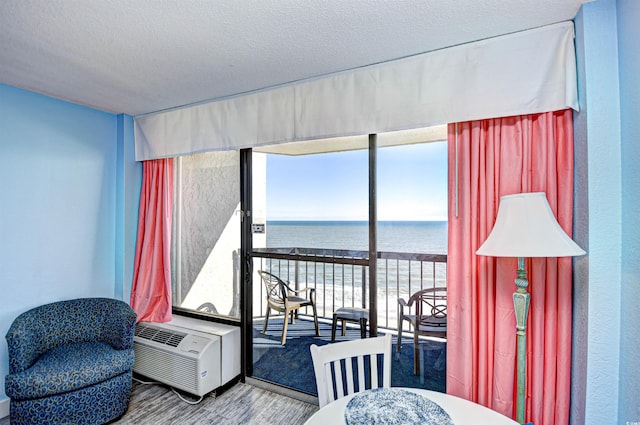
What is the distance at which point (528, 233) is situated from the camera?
51.9 inches

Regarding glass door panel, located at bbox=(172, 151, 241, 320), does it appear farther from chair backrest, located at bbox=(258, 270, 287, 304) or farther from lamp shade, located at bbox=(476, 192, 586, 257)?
lamp shade, located at bbox=(476, 192, 586, 257)

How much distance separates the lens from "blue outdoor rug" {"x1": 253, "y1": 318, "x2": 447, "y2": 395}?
211 cm

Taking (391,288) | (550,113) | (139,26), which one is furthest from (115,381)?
(550,113)

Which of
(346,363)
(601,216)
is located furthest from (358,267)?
(601,216)

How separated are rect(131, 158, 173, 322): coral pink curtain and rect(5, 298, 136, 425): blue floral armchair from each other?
37 centimetres

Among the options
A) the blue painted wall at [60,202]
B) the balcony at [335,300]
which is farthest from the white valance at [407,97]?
the balcony at [335,300]

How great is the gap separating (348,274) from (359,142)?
107cm

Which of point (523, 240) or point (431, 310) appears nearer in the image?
point (523, 240)

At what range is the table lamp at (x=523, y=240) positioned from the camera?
128cm

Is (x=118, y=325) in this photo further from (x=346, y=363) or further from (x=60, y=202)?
(x=346, y=363)

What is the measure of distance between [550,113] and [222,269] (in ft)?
8.84

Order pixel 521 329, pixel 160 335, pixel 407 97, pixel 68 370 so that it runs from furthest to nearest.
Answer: pixel 160 335, pixel 68 370, pixel 407 97, pixel 521 329

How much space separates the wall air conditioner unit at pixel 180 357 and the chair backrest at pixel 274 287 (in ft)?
1.81

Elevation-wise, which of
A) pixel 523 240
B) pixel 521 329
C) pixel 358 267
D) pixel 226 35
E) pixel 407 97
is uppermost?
pixel 226 35
